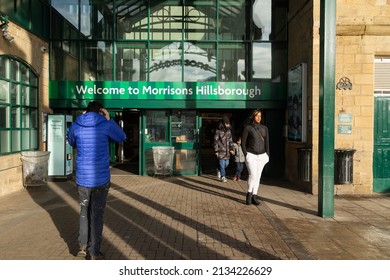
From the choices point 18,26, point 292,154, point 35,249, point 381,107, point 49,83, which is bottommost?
point 35,249

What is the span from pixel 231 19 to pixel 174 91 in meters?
2.79

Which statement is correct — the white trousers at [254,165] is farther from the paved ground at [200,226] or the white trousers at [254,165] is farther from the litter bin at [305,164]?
the litter bin at [305,164]

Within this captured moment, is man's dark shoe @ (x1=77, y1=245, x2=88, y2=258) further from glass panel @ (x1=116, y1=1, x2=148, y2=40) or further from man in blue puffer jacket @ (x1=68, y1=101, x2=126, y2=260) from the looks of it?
glass panel @ (x1=116, y1=1, x2=148, y2=40)

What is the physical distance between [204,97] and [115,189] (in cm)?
363

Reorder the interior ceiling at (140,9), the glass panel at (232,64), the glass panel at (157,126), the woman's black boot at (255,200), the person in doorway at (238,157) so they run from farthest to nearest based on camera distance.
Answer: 1. the glass panel at (157,126)
2. the interior ceiling at (140,9)
3. the glass panel at (232,64)
4. the person in doorway at (238,157)
5. the woman's black boot at (255,200)

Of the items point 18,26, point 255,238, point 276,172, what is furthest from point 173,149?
point 255,238

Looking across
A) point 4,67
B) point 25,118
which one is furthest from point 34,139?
point 4,67

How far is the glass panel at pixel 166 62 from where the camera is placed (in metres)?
11.0

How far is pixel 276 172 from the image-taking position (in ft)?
35.3

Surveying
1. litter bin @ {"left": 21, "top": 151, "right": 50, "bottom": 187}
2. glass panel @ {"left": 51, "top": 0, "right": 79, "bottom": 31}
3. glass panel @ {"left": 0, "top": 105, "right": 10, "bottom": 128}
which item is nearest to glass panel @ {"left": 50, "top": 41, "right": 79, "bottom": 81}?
glass panel @ {"left": 51, "top": 0, "right": 79, "bottom": 31}

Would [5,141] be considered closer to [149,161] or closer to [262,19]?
[149,161]

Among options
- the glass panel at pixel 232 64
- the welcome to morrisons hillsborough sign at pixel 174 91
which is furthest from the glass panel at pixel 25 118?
the glass panel at pixel 232 64

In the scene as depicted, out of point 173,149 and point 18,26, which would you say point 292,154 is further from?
point 18,26

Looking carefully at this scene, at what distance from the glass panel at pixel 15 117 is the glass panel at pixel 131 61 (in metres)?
3.02
